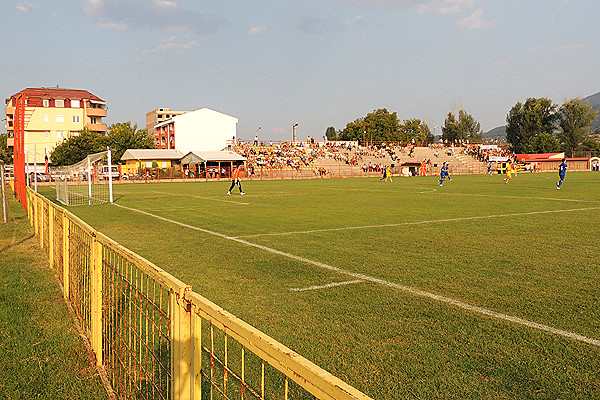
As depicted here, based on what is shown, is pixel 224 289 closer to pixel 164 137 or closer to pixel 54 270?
pixel 54 270

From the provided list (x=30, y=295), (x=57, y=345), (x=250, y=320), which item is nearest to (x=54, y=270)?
(x=30, y=295)

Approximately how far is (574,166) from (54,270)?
88111mm

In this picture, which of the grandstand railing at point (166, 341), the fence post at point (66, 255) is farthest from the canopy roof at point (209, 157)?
the fence post at point (66, 255)

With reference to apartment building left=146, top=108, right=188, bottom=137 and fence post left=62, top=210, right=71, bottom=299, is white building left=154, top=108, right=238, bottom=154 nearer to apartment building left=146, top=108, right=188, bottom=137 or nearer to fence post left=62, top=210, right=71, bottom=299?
apartment building left=146, top=108, right=188, bottom=137

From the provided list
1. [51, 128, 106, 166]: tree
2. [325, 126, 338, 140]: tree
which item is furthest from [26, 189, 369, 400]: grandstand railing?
[325, 126, 338, 140]: tree

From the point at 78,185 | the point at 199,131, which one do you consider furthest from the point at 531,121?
the point at 78,185

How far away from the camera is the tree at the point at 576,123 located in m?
95.6

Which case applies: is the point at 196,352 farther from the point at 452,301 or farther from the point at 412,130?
the point at 412,130

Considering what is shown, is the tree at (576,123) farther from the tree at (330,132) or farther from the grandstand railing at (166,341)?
the grandstand railing at (166,341)

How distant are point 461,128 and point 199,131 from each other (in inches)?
2419

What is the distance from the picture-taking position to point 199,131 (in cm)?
8181

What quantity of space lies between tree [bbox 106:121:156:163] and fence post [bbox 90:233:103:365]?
63411 millimetres

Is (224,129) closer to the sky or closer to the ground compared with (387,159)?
closer to the sky

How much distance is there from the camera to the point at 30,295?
6.54m
